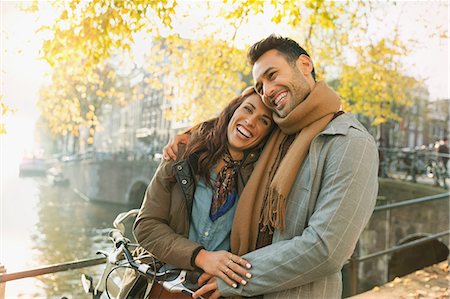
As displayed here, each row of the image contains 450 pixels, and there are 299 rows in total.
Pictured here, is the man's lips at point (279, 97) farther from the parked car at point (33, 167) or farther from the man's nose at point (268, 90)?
the parked car at point (33, 167)

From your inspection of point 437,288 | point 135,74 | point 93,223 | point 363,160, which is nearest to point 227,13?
point 437,288

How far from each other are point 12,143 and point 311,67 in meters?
5.39

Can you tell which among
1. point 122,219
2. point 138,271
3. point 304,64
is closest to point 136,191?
point 122,219

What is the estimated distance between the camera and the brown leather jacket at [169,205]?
1730 millimetres

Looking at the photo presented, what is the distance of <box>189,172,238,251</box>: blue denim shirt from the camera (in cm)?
171

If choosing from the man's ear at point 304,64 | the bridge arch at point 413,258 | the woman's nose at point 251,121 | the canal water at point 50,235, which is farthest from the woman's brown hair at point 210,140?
the bridge arch at point 413,258

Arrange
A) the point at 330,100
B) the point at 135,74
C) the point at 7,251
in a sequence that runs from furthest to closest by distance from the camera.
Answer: the point at 135,74 → the point at 7,251 → the point at 330,100

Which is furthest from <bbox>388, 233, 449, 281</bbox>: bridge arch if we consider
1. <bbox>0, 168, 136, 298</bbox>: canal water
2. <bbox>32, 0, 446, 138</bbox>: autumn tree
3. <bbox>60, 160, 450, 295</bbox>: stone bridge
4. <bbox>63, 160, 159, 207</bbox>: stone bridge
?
<bbox>63, 160, 159, 207</bbox>: stone bridge

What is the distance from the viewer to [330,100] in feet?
5.32

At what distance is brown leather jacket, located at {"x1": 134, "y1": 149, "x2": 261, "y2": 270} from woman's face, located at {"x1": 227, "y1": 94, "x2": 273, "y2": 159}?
0.17 feet

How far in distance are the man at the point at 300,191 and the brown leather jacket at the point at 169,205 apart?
0.60 ft

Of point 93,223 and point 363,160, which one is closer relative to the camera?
point 363,160

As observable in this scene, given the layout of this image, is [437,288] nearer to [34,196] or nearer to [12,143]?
[12,143]

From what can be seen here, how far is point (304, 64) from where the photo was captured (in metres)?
1.73
